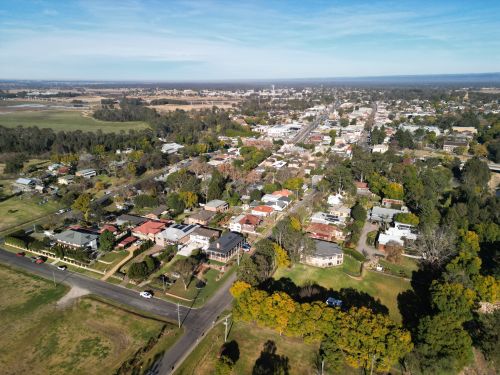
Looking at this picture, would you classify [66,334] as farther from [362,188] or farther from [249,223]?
[362,188]

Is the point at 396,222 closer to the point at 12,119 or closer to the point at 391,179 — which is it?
the point at 391,179

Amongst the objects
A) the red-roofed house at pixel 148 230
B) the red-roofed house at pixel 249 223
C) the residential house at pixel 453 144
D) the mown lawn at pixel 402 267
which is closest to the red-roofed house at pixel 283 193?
the red-roofed house at pixel 249 223

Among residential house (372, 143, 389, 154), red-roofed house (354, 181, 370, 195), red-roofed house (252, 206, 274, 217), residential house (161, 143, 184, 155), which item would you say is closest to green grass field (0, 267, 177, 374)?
red-roofed house (252, 206, 274, 217)

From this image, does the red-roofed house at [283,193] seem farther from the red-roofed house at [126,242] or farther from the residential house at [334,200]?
the red-roofed house at [126,242]

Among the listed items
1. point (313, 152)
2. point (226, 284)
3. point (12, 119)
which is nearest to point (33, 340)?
point (226, 284)

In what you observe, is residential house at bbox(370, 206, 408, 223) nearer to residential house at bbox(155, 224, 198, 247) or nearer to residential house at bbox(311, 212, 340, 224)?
residential house at bbox(311, 212, 340, 224)

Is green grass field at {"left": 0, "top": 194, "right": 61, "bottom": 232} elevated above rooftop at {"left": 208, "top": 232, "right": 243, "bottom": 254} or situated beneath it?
situated beneath

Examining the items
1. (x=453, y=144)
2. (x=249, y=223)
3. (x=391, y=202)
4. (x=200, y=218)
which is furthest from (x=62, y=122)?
(x=453, y=144)
